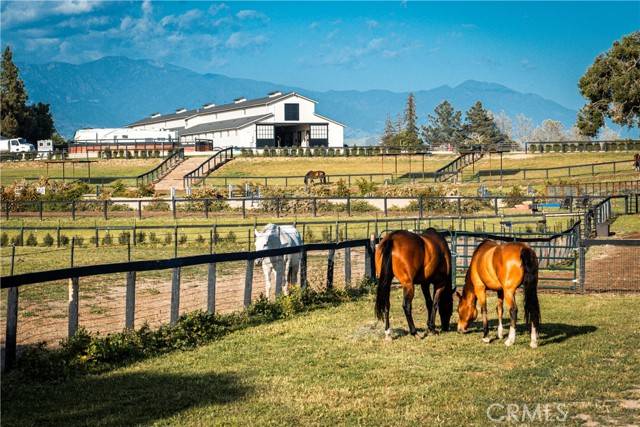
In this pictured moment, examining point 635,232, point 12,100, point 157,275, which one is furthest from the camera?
point 12,100

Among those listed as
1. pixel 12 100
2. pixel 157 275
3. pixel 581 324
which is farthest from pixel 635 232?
pixel 12 100

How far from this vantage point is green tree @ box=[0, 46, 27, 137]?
115438 millimetres

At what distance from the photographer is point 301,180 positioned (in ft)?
232

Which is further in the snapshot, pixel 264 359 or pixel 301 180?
pixel 301 180

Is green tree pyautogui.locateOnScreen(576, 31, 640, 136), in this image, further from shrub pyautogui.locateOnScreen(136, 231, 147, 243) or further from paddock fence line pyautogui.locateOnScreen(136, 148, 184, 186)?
shrub pyautogui.locateOnScreen(136, 231, 147, 243)

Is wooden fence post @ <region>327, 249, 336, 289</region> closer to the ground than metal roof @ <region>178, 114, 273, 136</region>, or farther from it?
closer to the ground

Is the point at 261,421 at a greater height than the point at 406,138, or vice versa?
the point at 406,138

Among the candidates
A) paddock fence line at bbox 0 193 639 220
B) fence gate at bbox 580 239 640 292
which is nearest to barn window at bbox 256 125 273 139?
paddock fence line at bbox 0 193 639 220

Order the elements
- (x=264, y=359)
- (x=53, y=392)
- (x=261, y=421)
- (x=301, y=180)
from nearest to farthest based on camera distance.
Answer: (x=261, y=421) < (x=53, y=392) < (x=264, y=359) < (x=301, y=180)

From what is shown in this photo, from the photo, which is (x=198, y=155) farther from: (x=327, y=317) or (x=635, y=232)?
(x=327, y=317)

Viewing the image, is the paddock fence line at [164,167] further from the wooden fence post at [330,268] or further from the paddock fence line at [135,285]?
the wooden fence post at [330,268]

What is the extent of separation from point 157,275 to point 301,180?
46080mm

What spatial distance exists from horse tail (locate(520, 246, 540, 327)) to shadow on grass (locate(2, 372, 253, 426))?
444cm

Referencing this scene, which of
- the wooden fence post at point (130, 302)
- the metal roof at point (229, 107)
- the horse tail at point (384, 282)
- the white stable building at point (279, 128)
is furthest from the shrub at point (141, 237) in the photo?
the metal roof at point (229, 107)
